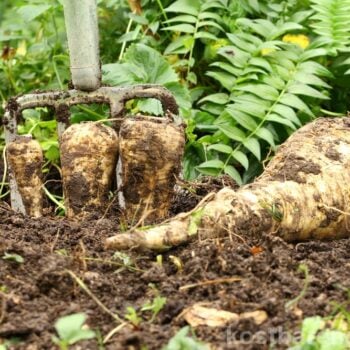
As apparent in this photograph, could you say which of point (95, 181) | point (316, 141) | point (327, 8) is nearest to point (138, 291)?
point (95, 181)

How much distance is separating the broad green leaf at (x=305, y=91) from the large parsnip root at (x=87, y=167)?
0.93m

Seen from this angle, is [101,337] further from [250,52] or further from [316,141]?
[250,52]

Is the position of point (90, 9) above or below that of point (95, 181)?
above

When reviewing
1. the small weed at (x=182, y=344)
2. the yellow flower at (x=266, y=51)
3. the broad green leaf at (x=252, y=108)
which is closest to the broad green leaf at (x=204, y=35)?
the yellow flower at (x=266, y=51)

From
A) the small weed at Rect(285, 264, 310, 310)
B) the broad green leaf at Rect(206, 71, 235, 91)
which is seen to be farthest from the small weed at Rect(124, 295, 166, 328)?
the broad green leaf at Rect(206, 71, 235, 91)

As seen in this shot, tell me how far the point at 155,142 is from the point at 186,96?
749 mm

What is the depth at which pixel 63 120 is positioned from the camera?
3066 mm

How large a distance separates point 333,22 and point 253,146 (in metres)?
0.77

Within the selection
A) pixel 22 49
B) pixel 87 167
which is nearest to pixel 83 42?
pixel 87 167

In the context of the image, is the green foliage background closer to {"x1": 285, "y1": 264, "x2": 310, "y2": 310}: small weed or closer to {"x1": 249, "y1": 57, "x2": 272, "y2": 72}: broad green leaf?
{"x1": 249, "y1": 57, "x2": 272, "y2": 72}: broad green leaf

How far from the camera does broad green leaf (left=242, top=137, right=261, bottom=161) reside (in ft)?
10.7

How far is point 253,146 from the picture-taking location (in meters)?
3.30

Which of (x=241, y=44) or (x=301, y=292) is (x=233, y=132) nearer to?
(x=241, y=44)

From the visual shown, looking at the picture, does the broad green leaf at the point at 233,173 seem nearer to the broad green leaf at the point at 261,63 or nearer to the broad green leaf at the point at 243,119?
the broad green leaf at the point at 243,119
